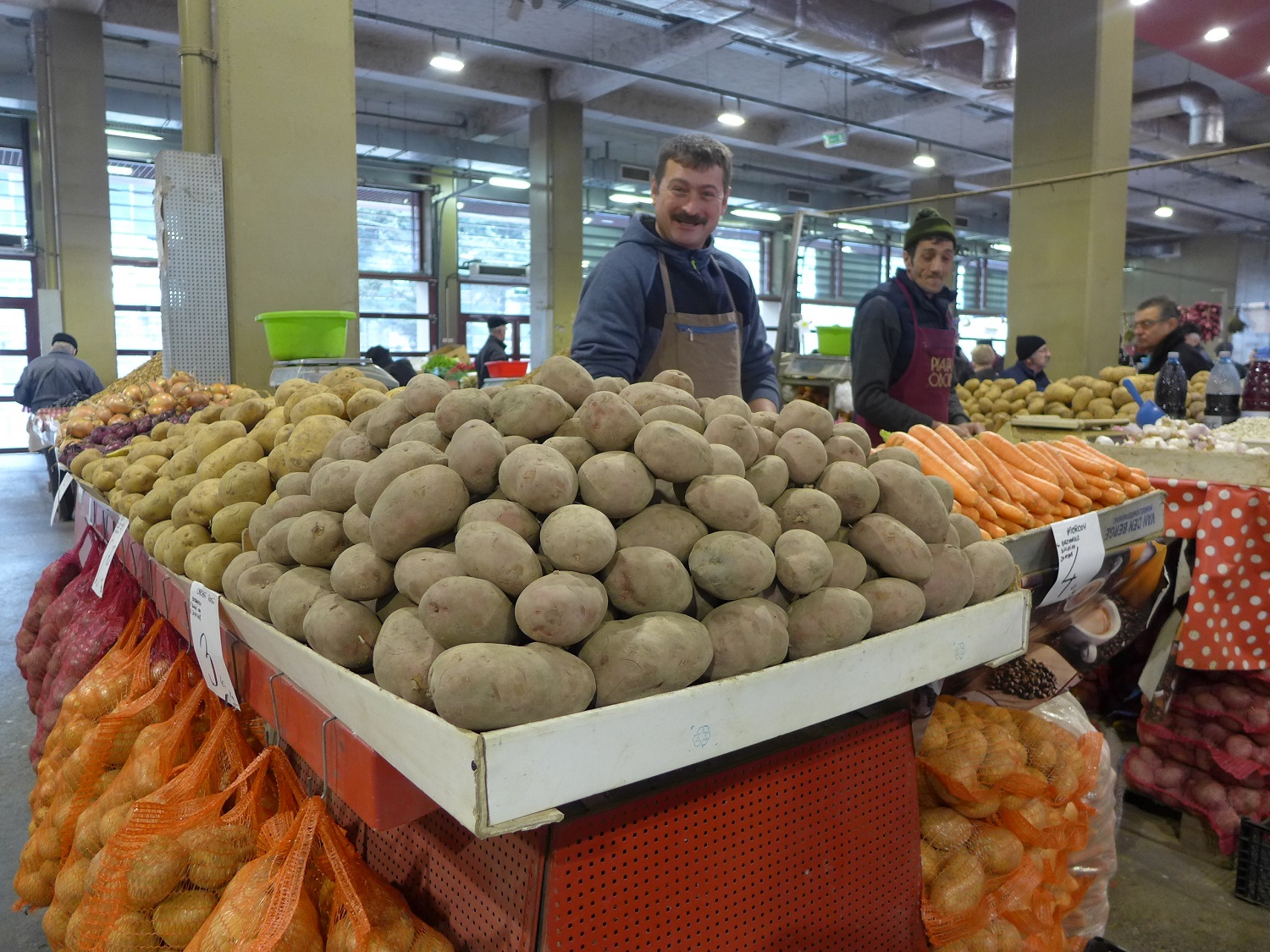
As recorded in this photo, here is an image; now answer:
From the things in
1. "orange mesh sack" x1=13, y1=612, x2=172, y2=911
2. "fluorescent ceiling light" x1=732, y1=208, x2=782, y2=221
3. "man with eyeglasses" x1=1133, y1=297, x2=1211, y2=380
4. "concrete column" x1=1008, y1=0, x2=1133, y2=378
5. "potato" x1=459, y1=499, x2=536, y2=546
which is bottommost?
"orange mesh sack" x1=13, y1=612, x2=172, y2=911

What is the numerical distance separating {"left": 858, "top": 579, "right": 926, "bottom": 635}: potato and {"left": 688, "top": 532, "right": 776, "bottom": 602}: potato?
0.21 meters

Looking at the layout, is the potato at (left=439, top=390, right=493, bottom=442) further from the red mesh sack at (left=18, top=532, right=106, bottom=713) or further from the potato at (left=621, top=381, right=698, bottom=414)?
the red mesh sack at (left=18, top=532, right=106, bottom=713)

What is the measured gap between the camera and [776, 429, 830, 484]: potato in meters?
1.47

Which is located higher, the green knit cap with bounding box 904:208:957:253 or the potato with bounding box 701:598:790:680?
the green knit cap with bounding box 904:208:957:253

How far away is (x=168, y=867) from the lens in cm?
145

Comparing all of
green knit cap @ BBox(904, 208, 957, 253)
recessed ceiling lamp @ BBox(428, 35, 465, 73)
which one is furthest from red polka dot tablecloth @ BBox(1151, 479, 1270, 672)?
recessed ceiling lamp @ BBox(428, 35, 465, 73)

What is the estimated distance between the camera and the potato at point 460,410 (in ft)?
4.69

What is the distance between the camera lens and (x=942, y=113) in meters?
15.1

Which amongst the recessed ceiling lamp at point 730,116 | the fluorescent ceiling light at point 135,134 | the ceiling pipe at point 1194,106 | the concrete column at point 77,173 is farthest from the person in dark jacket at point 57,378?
the ceiling pipe at point 1194,106

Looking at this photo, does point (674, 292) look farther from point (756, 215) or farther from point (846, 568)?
point (756, 215)

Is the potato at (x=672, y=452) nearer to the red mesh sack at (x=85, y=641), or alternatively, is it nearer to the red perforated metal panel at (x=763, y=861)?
the red perforated metal panel at (x=763, y=861)

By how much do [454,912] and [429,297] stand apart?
17834 millimetres

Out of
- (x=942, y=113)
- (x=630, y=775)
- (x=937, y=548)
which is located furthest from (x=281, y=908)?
(x=942, y=113)

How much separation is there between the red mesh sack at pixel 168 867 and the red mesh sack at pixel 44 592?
209cm
